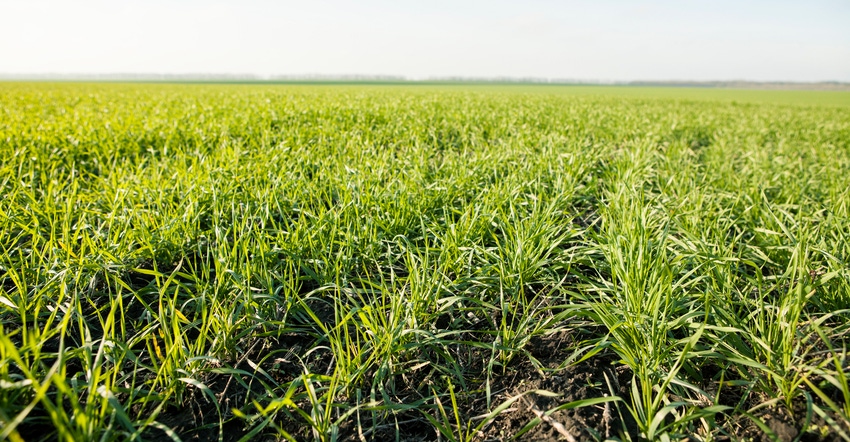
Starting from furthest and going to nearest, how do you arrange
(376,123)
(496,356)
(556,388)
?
(376,123), (496,356), (556,388)

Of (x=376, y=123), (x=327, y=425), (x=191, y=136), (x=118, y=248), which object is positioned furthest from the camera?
(x=376, y=123)

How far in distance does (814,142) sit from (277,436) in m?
10.2

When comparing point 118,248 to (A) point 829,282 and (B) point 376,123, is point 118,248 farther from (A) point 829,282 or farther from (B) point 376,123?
(B) point 376,123

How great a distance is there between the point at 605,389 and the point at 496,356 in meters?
0.41

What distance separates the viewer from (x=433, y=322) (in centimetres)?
190

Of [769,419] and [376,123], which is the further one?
[376,123]

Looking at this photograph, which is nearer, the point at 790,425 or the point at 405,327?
the point at 790,425

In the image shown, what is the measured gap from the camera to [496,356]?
1700 millimetres

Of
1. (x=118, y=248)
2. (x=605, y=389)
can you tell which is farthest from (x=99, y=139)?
(x=605, y=389)

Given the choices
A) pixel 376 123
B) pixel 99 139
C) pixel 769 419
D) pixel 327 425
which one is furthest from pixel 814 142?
pixel 99 139

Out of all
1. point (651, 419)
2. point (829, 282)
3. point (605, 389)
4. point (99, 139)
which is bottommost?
point (605, 389)

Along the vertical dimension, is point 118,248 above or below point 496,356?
above

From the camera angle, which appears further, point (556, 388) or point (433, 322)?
point (433, 322)

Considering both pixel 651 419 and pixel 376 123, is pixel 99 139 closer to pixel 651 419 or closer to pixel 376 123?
pixel 376 123
